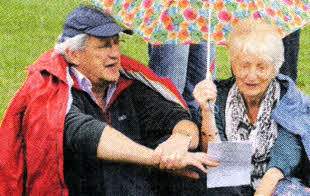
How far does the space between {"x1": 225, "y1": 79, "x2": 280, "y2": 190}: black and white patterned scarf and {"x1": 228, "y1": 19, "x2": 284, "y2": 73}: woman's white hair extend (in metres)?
0.19

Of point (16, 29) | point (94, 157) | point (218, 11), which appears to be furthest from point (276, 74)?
point (16, 29)

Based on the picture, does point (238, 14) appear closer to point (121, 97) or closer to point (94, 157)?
point (121, 97)

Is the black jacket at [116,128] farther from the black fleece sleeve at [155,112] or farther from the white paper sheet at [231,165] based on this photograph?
the white paper sheet at [231,165]

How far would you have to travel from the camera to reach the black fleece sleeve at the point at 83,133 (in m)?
3.44

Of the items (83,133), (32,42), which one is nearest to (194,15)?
(83,133)

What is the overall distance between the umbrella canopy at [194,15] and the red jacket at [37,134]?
0.45 m

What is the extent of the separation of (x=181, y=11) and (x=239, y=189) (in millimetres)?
985

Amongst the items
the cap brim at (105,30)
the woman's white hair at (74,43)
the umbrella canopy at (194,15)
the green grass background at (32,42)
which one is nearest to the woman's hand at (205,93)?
the umbrella canopy at (194,15)

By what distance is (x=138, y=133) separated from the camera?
4.00 meters

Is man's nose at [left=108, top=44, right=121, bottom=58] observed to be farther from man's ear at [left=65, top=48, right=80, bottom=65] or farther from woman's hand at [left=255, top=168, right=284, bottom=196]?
woman's hand at [left=255, top=168, right=284, bottom=196]

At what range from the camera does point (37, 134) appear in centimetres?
361

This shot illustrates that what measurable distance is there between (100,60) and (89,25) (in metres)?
0.19

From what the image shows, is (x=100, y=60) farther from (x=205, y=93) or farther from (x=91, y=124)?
(x=205, y=93)

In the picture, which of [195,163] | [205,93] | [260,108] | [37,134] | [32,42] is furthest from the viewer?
[32,42]
